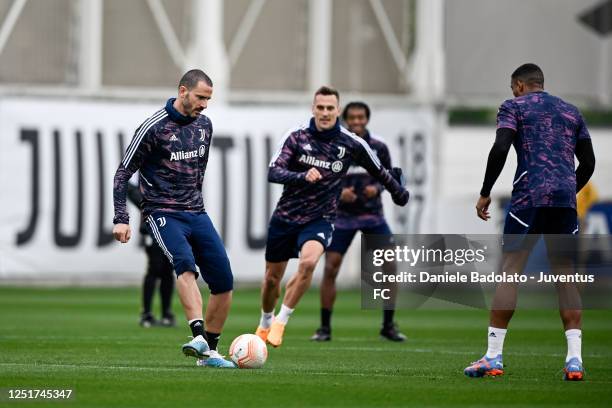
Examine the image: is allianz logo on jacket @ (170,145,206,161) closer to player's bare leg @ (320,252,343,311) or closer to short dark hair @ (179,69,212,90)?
short dark hair @ (179,69,212,90)

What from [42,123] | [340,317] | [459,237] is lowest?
[340,317]

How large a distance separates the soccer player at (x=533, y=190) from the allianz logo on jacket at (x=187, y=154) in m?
2.30

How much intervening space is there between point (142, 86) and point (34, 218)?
5055mm

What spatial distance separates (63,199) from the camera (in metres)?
28.2

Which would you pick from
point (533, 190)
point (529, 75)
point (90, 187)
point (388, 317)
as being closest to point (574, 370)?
point (533, 190)

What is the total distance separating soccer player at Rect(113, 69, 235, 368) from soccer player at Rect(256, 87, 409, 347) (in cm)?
206

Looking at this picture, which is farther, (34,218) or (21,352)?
(34,218)

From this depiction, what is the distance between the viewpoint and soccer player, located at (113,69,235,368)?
11.4m

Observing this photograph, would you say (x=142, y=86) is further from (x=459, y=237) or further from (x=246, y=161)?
(x=459, y=237)

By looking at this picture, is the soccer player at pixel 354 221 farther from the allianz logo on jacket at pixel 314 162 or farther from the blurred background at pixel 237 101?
the blurred background at pixel 237 101

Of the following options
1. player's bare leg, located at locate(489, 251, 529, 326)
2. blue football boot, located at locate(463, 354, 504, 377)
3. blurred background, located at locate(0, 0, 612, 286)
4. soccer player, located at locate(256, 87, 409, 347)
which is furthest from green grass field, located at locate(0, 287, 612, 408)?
blurred background, located at locate(0, 0, 612, 286)

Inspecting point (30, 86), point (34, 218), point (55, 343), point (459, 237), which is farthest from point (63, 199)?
point (459, 237)

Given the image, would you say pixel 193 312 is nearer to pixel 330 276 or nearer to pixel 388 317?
pixel 388 317

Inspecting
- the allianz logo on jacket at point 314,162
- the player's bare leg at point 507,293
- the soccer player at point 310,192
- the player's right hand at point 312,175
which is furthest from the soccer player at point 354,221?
the player's bare leg at point 507,293
